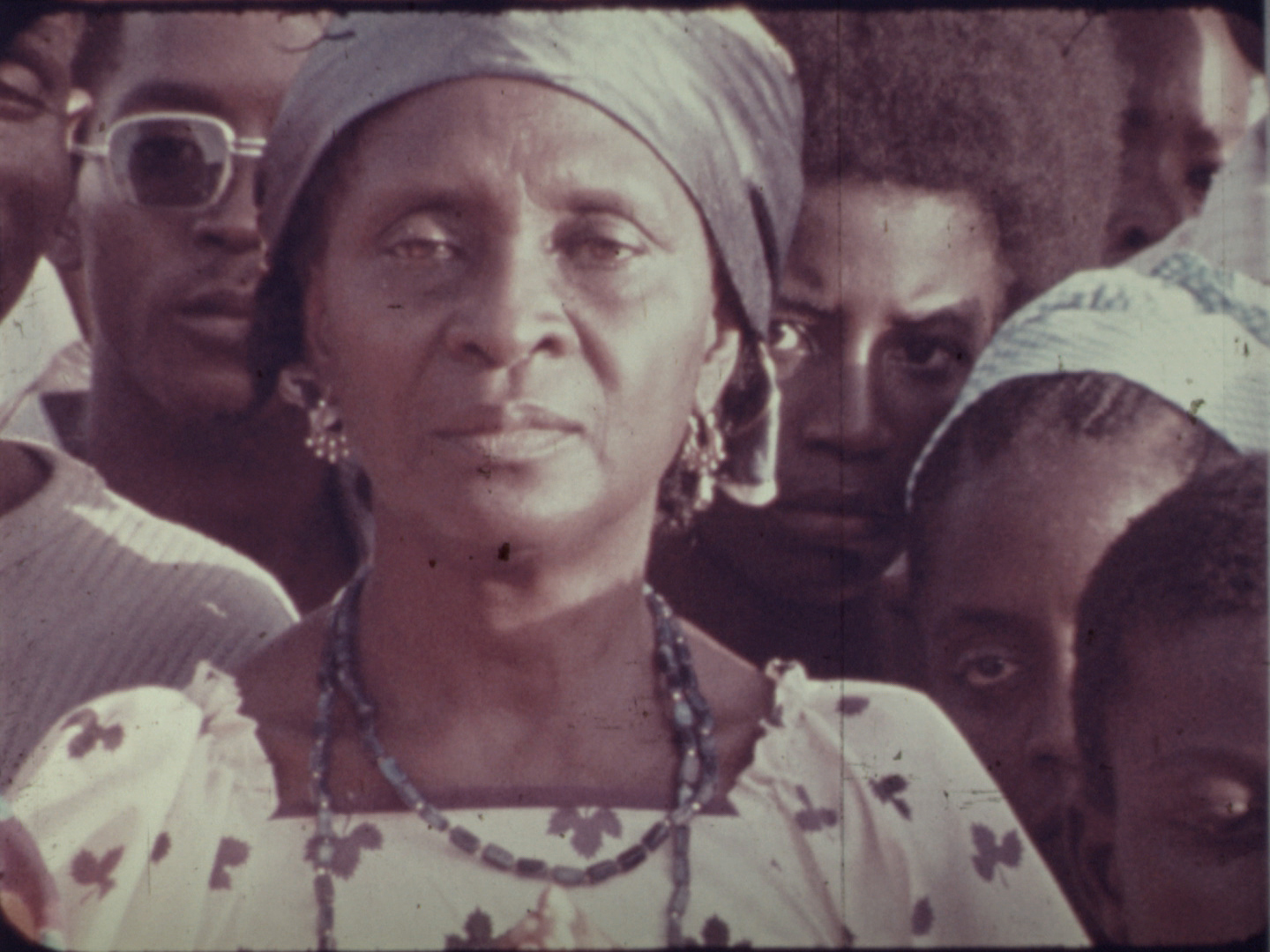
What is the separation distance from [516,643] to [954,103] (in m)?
1.13

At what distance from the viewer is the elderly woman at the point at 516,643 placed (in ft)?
8.25

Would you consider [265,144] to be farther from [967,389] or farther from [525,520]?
[967,389]

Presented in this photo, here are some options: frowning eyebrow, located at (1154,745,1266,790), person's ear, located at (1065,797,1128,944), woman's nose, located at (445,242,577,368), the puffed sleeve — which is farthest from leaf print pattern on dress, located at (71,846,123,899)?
frowning eyebrow, located at (1154,745,1266,790)

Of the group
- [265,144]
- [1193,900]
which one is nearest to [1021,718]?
[1193,900]

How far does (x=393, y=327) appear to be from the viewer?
2535mm

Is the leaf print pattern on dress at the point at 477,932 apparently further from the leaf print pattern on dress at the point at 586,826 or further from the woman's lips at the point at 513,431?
the woman's lips at the point at 513,431

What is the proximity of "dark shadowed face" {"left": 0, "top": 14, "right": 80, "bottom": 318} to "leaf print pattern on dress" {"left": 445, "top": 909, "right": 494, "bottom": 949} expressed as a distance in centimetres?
134

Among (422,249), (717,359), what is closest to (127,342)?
(422,249)

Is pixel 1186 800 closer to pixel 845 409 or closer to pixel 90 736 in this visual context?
pixel 845 409

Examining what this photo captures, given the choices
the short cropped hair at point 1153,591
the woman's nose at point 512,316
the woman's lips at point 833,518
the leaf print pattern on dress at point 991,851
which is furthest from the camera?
the woman's lips at point 833,518

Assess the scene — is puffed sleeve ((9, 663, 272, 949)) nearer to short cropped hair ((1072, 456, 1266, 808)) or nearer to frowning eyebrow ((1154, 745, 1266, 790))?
short cropped hair ((1072, 456, 1266, 808))

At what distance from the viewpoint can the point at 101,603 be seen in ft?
9.26

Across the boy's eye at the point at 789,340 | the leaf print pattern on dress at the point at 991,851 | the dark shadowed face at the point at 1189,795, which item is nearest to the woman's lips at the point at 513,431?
the boy's eye at the point at 789,340

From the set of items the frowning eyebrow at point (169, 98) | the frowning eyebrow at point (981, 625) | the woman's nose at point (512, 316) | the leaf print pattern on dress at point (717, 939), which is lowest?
the leaf print pattern on dress at point (717, 939)
